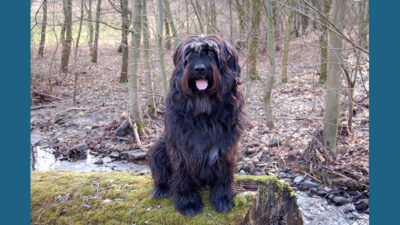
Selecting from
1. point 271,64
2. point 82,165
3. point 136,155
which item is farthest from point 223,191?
point 82,165

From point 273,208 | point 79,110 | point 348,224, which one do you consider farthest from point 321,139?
point 79,110

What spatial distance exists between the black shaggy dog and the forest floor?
0.84 m

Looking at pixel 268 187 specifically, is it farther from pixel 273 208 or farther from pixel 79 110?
pixel 79 110

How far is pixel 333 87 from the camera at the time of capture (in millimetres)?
6371

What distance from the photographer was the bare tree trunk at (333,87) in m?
5.98

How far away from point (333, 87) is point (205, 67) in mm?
4141

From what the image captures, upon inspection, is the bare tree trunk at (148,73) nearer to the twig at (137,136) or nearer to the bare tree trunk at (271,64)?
the twig at (137,136)

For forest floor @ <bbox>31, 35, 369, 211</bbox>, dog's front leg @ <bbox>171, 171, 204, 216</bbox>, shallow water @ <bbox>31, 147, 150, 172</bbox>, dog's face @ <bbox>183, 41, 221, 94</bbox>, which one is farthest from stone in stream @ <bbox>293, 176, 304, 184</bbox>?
dog's face @ <bbox>183, 41, 221, 94</bbox>

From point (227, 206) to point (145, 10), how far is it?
21.1 feet

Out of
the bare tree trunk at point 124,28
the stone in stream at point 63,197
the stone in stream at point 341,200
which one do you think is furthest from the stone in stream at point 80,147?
the stone in stream at point 341,200

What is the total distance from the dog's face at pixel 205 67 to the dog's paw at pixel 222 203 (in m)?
1.12

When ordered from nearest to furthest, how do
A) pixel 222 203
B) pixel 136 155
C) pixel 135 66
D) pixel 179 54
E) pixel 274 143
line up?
pixel 179 54
pixel 222 203
pixel 274 143
pixel 136 155
pixel 135 66

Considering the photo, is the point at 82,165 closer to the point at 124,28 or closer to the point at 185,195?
the point at 124,28

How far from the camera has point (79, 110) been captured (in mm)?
11031
